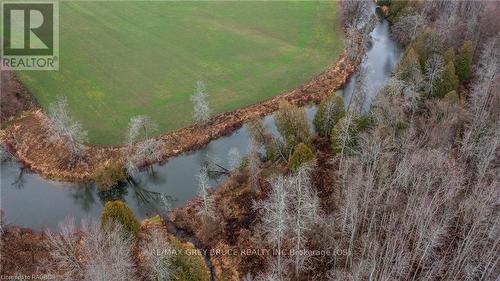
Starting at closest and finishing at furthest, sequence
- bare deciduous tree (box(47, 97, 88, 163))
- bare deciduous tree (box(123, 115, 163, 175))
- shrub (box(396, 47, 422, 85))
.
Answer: bare deciduous tree (box(47, 97, 88, 163)) → bare deciduous tree (box(123, 115, 163, 175)) → shrub (box(396, 47, 422, 85))

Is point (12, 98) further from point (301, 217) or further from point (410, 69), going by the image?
point (410, 69)

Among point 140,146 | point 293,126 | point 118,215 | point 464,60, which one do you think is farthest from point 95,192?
point 464,60

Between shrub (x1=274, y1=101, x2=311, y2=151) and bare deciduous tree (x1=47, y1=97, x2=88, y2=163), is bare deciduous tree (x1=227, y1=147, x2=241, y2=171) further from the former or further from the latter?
bare deciduous tree (x1=47, y1=97, x2=88, y2=163)

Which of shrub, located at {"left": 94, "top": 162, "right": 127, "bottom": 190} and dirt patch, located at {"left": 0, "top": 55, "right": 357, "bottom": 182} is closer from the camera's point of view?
shrub, located at {"left": 94, "top": 162, "right": 127, "bottom": 190}

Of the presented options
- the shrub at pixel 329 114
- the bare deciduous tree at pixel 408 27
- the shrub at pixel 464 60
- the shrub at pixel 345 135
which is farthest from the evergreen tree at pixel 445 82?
the shrub at pixel 345 135

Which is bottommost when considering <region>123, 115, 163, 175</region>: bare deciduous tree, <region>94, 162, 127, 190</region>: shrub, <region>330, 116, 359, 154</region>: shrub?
<region>94, 162, 127, 190</region>: shrub

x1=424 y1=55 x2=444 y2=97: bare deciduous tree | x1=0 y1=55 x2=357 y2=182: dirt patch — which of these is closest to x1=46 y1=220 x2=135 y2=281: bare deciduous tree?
x1=0 y1=55 x2=357 y2=182: dirt patch

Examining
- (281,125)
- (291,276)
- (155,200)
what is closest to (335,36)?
(281,125)

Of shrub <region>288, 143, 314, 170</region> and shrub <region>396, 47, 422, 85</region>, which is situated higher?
shrub <region>396, 47, 422, 85</region>

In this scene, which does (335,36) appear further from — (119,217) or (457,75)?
(119,217)
